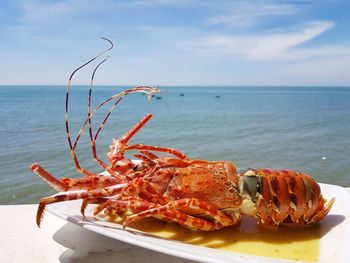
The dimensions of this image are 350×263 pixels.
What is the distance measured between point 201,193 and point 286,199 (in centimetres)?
62

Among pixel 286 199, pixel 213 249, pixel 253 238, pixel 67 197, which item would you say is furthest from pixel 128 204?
pixel 286 199

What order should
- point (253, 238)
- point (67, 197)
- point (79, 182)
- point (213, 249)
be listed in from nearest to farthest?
point (213, 249) → point (67, 197) → point (253, 238) → point (79, 182)

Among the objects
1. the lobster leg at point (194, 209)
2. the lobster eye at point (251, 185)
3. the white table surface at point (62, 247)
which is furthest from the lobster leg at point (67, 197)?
the lobster eye at point (251, 185)

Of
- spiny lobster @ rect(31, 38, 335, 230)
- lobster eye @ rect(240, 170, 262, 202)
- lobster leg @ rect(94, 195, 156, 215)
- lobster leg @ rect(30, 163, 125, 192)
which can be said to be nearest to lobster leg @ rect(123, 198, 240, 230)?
spiny lobster @ rect(31, 38, 335, 230)

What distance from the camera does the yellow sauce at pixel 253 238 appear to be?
74.5 inches

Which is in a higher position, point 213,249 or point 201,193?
point 201,193

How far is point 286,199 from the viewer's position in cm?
236

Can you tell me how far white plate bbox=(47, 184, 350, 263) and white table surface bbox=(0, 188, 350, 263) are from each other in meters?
0.11

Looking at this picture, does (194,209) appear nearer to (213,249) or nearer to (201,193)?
(201,193)

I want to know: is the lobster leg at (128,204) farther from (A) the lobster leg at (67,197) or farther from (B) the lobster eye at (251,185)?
(B) the lobster eye at (251,185)

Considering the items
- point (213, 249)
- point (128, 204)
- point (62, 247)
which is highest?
point (128, 204)

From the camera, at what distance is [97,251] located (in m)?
1.90

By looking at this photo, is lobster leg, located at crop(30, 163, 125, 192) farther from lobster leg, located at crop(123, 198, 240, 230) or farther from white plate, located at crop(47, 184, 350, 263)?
lobster leg, located at crop(123, 198, 240, 230)

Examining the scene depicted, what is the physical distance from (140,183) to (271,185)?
950 mm
